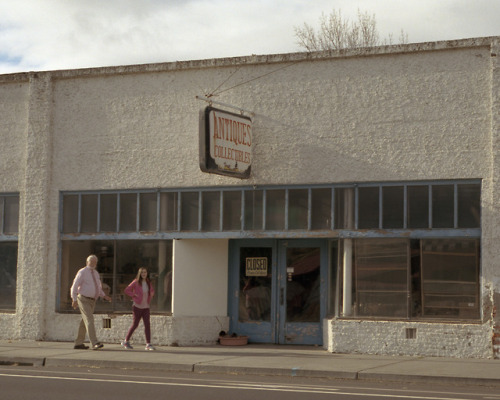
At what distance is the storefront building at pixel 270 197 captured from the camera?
16.3m

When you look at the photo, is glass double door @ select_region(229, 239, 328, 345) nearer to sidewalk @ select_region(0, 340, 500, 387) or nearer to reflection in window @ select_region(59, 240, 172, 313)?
sidewalk @ select_region(0, 340, 500, 387)

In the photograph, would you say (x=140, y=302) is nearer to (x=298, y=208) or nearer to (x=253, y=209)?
(x=253, y=209)

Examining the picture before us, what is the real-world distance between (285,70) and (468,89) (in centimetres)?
369

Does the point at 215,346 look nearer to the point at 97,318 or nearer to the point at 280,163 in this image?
the point at 97,318

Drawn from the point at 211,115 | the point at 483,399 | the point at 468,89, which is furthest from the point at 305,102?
the point at 483,399

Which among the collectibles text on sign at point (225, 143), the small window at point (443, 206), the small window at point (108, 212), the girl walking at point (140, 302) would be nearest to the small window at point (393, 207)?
the small window at point (443, 206)

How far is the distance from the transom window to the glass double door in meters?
1.01

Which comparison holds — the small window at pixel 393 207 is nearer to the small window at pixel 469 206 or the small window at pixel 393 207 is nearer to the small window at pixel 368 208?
the small window at pixel 368 208

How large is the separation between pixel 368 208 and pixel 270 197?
2071 millimetres

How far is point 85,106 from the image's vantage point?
19.4m

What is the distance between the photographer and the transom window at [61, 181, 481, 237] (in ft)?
53.9

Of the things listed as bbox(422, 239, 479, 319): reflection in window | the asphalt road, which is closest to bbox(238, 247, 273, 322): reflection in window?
bbox(422, 239, 479, 319): reflection in window

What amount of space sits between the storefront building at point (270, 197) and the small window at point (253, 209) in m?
0.05

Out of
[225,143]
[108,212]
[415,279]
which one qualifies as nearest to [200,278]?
[108,212]
